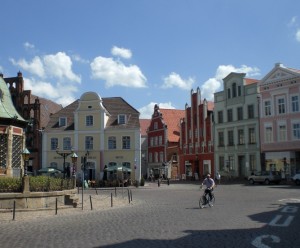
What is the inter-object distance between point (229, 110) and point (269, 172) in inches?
609

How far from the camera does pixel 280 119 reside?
55.3 m

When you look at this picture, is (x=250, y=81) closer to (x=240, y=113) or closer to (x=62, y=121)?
(x=240, y=113)

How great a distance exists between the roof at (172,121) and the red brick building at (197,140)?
540 cm

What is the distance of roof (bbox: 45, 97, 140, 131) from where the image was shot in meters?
62.3

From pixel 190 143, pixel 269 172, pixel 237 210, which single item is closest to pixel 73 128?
pixel 190 143

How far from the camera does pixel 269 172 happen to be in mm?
50062

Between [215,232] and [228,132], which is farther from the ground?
[228,132]

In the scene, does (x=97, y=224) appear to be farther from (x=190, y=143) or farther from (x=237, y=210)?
(x=190, y=143)

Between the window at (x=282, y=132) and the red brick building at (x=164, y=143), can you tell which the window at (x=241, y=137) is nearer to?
the window at (x=282, y=132)

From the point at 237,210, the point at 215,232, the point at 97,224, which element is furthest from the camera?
the point at 237,210

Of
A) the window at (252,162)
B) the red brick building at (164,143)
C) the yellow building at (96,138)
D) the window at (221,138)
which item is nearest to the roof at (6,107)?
the yellow building at (96,138)

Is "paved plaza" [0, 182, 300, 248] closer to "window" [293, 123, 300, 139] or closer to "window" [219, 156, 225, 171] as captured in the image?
"window" [293, 123, 300, 139]

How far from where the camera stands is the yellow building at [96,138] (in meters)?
60.9

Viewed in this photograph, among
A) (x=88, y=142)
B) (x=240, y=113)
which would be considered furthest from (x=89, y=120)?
(x=240, y=113)
